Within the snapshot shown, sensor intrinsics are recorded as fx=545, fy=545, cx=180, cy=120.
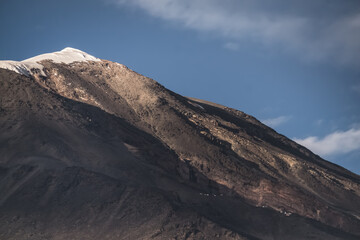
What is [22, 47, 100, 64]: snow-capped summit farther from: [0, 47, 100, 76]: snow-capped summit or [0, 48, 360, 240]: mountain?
[0, 48, 360, 240]: mountain

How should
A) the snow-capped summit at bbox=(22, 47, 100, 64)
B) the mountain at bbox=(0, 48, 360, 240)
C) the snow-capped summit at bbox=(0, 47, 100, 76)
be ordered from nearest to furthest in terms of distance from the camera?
the mountain at bbox=(0, 48, 360, 240), the snow-capped summit at bbox=(0, 47, 100, 76), the snow-capped summit at bbox=(22, 47, 100, 64)

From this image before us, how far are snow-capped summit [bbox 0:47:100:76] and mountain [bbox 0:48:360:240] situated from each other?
21 centimetres

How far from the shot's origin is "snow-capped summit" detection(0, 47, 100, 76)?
208 feet

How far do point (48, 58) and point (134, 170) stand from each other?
91.3 feet

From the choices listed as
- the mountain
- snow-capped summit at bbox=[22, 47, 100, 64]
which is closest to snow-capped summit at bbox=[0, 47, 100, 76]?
snow-capped summit at bbox=[22, 47, 100, 64]

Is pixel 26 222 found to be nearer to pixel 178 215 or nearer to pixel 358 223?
pixel 178 215

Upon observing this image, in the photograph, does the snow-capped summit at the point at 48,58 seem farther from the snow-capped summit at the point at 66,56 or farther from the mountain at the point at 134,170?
the mountain at the point at 134,170

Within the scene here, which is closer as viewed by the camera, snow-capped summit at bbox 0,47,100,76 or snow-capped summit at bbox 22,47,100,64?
snow-capped summit at bbox 0,47,100,76

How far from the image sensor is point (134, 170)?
5147 cm

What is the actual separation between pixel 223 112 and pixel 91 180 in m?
42.9

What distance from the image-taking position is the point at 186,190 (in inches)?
2064

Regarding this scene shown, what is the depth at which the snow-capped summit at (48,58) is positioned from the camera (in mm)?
63269

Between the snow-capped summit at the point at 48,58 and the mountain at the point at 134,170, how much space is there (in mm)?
207

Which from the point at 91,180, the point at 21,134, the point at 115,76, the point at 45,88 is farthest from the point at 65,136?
the point at 115,76
